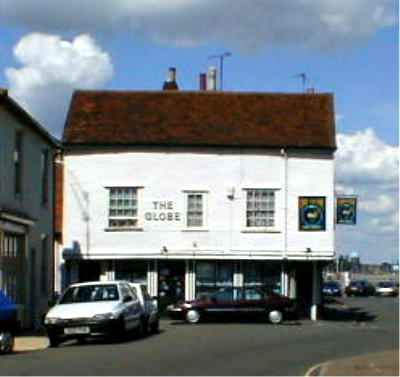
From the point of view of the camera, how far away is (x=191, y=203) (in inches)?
1729

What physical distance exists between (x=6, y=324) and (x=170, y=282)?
22.4m

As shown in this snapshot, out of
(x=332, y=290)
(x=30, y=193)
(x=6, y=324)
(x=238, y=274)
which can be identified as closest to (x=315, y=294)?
(x=238, y=274)

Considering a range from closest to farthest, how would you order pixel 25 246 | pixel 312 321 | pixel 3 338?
pixel 3 338, pixel 25 246, pixel 312 321

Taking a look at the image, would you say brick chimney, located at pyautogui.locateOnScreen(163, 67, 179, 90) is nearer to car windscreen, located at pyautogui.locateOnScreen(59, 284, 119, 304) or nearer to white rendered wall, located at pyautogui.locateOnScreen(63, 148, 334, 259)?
white rendered wall, located at pyautogui.locateOnScreen(63, 148, 334, 259)

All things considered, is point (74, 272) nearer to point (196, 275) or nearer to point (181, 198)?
point (196, 275)

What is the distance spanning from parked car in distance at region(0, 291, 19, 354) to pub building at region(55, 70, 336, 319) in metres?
20.8

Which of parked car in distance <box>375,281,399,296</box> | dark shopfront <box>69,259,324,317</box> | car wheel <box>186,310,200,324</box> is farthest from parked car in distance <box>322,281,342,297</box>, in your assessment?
car wheel <box>186,310,200,324</box>

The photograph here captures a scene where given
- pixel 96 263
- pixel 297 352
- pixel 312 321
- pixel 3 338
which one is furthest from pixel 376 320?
pixel 3 338

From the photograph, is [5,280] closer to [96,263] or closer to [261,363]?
[261,363]

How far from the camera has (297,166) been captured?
4406cm

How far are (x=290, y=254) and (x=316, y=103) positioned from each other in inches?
268

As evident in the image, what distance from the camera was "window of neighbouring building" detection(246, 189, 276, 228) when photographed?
43906mm

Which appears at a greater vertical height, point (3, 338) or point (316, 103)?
point (316, 103)

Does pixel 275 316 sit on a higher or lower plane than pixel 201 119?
lower
